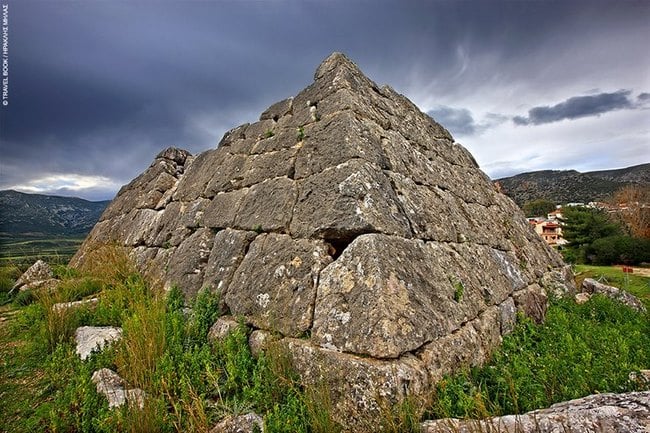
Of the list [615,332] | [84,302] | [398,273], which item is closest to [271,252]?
[398,273]

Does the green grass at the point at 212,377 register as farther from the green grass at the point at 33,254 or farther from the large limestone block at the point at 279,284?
the green grass at the point at 33,254

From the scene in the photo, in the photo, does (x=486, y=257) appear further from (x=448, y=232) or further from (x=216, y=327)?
(x=216, y=327)

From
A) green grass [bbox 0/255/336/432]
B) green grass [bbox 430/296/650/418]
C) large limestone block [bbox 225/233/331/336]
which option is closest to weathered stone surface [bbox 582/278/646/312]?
green grass [bbox 430/296/650/418]

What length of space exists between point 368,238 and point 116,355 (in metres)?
3.08

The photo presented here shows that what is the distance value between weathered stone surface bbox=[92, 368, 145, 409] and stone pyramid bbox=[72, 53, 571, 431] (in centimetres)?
127

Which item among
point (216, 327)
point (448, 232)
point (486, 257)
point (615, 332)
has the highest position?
point (448, 232)

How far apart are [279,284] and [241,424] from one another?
1.61 meters

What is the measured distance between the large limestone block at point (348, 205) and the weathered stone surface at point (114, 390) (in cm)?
234

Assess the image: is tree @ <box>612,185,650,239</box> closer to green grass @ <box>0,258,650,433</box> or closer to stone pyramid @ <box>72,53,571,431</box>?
stone pyramid @ <box>72,53,571,431</box>

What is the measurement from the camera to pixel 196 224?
657 cm

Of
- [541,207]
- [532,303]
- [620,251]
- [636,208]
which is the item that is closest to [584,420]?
[532,303]

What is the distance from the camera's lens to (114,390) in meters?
3.12

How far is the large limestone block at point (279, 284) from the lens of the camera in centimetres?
367

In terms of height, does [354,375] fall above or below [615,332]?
above
